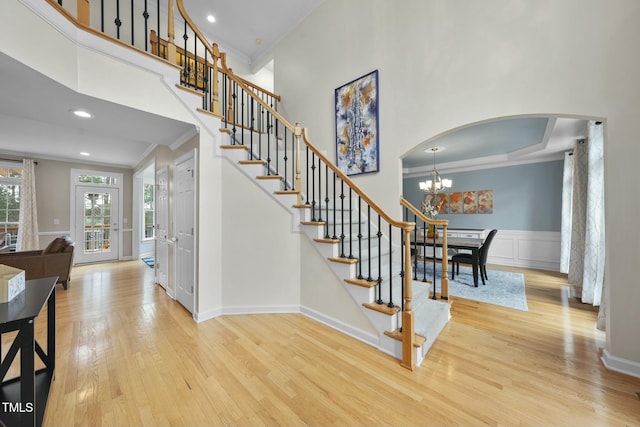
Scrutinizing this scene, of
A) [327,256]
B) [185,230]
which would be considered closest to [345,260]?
[327,256]

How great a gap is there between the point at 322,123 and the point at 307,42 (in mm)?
1594

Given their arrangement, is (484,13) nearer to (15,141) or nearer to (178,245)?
(178,245)

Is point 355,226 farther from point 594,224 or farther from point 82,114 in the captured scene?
point 82,114

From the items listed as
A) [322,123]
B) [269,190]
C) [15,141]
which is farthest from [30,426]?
[15,141]

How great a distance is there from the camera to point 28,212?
541 centimetres

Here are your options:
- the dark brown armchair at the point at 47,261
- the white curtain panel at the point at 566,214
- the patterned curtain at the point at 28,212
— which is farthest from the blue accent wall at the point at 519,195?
the patterned curtain at the point at 28,212

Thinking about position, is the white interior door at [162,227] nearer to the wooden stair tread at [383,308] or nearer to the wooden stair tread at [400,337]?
the wooden stair tread at [383,308]

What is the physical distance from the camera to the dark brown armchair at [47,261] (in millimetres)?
3580

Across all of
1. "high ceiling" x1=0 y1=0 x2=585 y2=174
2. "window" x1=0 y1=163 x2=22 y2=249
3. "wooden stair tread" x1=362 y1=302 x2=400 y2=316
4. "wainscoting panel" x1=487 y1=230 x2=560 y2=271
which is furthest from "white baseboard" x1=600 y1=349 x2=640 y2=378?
"window" x1=0 y1=163 x2=22 y2=249

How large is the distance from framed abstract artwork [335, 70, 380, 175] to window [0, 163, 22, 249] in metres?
7.49

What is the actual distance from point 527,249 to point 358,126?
17.4 feet

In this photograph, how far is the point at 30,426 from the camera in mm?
1126

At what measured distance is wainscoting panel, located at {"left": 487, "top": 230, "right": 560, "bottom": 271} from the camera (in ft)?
17.5

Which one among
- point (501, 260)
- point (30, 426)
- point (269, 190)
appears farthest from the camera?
point (501, 260)
